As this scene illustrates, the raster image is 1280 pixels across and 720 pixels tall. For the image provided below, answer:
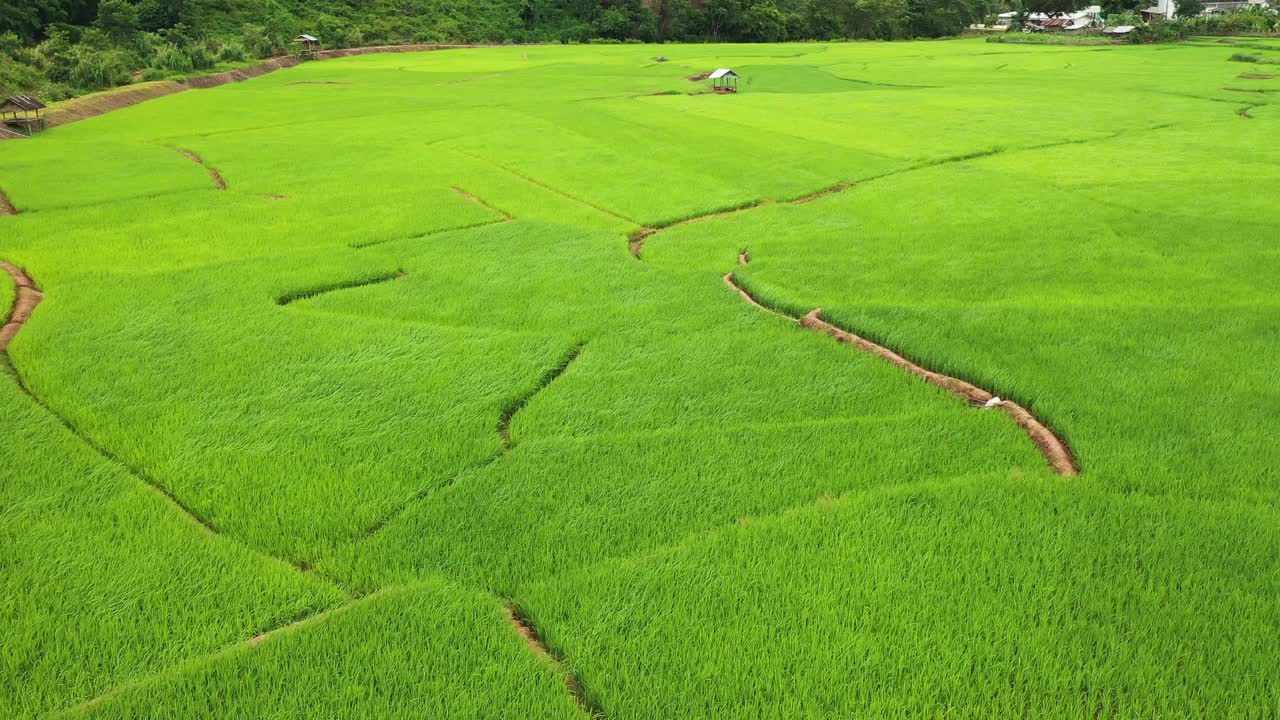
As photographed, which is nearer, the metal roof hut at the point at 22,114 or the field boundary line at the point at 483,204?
the field boundary line at the point at 483,204

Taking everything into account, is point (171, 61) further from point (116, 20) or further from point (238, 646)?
point (238, 646)

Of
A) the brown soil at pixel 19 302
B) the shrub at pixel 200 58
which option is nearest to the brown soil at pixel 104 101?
the shrub at pixel 200 58

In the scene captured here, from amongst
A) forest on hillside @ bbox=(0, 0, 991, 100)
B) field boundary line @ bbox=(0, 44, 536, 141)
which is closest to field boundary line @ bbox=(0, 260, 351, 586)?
field boundary line @ bbox=(0, 44, 536, 141)

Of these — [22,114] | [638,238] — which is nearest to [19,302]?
[638,238]

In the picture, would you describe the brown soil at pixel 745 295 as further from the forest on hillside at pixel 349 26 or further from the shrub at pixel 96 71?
the shrub at pixel 96 71

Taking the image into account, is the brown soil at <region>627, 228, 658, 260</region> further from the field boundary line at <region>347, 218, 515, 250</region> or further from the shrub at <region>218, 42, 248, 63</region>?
the shrub at <region>218, 42, 248, 63</region>

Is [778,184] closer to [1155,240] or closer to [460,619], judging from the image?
[1155,240]

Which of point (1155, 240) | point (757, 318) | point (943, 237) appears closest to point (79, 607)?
point (757, 318)
